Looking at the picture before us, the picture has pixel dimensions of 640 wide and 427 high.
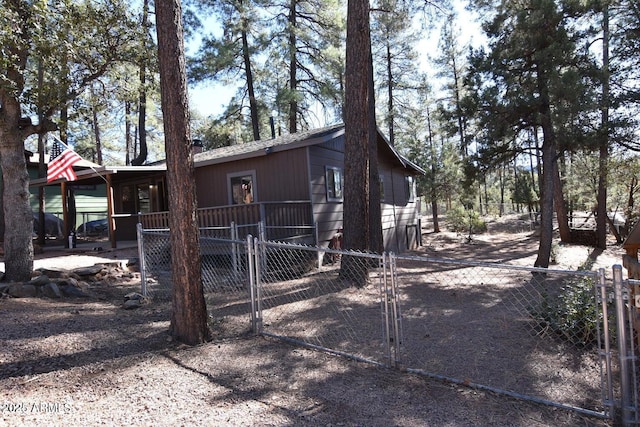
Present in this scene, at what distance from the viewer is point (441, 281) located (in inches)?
379

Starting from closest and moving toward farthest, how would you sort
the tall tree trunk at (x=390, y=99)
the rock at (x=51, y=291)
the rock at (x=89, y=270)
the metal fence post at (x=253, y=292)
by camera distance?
1. the metal fence post at (x=253, y=292)
2. the rock at (x=51, y=291)
3. the rock at (x=89, y=270)
4. the tall tree trunk at (x=390, y=99)

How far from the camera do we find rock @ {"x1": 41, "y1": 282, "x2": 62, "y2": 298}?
6.91 meters

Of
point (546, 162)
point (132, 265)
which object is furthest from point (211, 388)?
point (546, 162)

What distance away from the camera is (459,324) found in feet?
19.0

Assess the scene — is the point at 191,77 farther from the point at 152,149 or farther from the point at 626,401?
the point at 626,401

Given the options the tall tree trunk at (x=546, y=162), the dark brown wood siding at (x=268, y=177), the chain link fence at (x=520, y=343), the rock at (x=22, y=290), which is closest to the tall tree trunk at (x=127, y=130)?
the dark brown wood siding at (x=268, y=177)

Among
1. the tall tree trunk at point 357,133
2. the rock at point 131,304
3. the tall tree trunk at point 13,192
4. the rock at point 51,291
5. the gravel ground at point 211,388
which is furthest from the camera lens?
the tall tree trunk at point 357,133

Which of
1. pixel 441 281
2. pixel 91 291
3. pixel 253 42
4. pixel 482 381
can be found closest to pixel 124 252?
pixel 91 291

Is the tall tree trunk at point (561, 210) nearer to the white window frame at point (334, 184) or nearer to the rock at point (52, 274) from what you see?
the white window frame at point (334, 184)

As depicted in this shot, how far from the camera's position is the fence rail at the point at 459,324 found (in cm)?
321

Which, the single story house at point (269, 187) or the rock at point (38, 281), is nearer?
the rock at point (38, 281)

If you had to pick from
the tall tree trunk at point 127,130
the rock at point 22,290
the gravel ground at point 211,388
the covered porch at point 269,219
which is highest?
the tall tree trunk at point 127,130

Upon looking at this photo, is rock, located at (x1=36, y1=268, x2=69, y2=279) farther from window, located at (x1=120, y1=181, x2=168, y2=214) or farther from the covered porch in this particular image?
window, located at (x1=120, y1=181, x2=168, y2=214)

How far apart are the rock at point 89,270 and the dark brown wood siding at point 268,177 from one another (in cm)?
483
